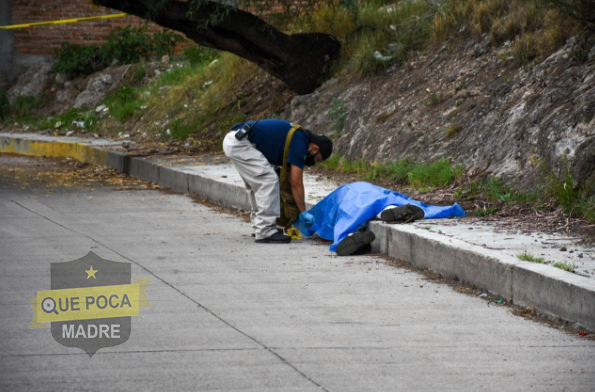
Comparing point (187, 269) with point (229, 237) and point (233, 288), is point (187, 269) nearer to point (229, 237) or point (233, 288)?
point (233, 288)

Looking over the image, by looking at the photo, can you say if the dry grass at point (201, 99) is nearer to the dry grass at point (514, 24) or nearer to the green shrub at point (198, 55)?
the green shrub at point (198, 55)

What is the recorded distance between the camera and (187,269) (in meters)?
7.25

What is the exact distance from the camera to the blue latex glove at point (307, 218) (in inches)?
346

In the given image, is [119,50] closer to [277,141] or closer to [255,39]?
[255,39]

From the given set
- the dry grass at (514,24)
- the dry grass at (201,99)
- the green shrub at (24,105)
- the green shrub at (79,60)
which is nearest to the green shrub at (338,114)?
the dry grass at (514,24)

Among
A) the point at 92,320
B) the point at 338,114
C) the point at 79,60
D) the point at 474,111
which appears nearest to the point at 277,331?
the point at 92,320

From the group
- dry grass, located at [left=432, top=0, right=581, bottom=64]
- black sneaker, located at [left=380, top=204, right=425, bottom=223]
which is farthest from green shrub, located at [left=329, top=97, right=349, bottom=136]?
black sneaker, located at [left=380, top=204, right=425, bottom=223]

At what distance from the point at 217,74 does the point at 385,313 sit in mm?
14074

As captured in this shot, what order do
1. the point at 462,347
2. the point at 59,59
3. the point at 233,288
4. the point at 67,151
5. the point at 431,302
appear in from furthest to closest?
1. the point at 59,59
2. the point at 67,151
3. the point at 233,288
4. the point at 431,302
5. the point at 462,347

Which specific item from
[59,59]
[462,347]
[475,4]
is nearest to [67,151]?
[59,59]

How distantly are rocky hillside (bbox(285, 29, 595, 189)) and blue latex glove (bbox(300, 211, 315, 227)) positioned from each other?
2.16 m

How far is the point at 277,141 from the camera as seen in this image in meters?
8.66

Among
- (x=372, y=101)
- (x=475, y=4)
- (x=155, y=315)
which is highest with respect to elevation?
(x=475, y=4)

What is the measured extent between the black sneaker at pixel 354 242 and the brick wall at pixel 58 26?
16553mm
